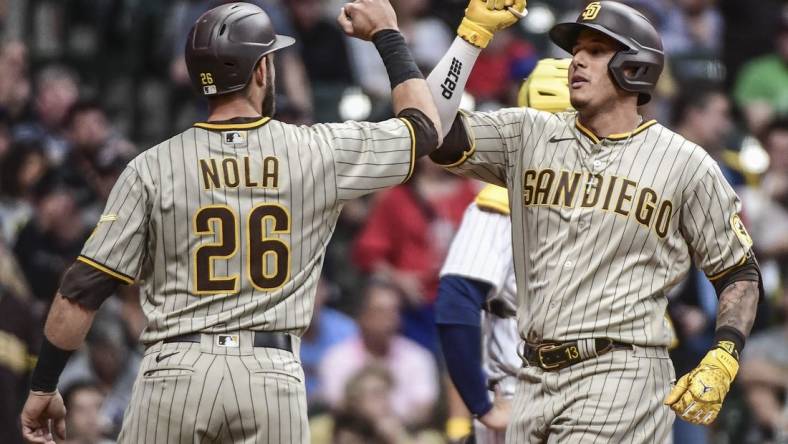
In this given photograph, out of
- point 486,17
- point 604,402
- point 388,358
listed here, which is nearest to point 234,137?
point 486,17

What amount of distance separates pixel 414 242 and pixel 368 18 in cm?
471

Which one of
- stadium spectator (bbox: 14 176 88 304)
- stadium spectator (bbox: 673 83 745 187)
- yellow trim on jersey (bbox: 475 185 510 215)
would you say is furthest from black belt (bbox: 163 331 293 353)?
stadium spectator (bbox: 673 83 745 187)

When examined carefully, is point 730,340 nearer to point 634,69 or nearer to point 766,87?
point 634,69

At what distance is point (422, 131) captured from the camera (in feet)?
18.7

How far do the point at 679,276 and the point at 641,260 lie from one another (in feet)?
0.67

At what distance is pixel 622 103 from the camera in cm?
592

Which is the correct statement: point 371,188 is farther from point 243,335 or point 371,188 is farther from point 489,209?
point 489,209

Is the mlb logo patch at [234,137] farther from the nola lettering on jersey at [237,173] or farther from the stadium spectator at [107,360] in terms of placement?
the stadium spectator at [107,360]

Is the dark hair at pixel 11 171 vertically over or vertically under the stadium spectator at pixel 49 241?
over

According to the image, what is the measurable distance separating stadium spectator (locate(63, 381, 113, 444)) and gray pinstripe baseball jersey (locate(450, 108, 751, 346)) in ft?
13.4

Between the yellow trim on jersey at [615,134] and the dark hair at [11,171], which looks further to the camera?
the dark hair at [11,171]

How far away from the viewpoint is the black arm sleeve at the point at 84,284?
540 centimetres

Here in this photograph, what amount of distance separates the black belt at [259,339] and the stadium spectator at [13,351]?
11.5ft

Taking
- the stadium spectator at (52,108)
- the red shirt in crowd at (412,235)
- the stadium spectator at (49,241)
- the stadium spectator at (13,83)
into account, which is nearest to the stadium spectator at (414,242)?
the red shirt in crowd at (412,235)
